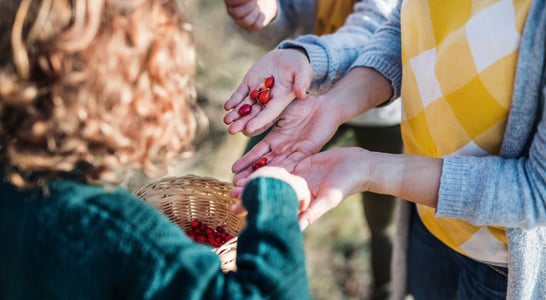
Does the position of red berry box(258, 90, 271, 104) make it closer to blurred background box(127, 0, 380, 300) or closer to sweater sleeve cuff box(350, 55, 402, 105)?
sweater sleeve cuff box(350, 55, 402, 105)

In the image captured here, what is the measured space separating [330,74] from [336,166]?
0.35 metres

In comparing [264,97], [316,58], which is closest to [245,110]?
[264,97]

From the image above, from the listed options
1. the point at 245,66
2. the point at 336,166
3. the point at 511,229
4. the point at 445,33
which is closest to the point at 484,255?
the point at 511,229

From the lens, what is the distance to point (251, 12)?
6.28 feet

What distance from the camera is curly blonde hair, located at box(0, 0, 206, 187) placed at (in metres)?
0.88

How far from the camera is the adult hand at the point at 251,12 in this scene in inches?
75.4

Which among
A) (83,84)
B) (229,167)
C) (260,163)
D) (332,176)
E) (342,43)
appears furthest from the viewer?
(229,167)

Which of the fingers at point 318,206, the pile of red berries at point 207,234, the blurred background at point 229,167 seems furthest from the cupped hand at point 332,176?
the blurred background at point 229,167

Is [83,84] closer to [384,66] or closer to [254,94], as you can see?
[254,94]

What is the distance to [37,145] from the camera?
36.4 inches

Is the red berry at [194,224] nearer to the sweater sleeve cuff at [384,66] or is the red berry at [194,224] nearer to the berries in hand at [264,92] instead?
the berries in hand at [264,92]

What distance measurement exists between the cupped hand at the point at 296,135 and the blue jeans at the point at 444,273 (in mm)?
385

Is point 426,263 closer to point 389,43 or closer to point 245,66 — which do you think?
point 389,43

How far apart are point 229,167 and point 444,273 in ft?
4.95
